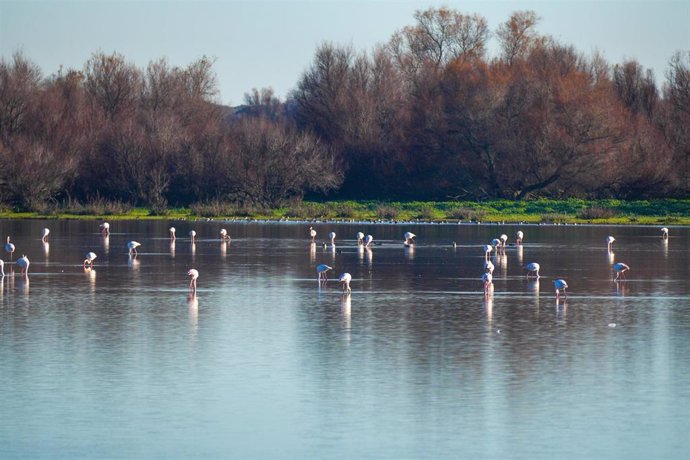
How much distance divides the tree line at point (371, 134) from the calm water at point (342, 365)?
1831 inches

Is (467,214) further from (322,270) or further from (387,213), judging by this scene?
(322,270)

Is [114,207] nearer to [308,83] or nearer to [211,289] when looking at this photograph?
[308,83]

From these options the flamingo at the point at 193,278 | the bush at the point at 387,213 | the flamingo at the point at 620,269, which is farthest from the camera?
the bush at the point at 387,213

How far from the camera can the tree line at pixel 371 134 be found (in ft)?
267

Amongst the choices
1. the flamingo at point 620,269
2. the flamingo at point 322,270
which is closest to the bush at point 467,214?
the flamingo at point 620,269

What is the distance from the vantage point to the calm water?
13.6m

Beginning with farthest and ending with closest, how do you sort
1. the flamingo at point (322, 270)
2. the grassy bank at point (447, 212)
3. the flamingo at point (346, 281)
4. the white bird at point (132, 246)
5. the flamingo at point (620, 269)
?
the grassy bank at point (447, 212)
the white bird at point (132, 246)
the flamingo at point (620, 269)
the flamingo at point (322, 270)
the flamingo at point (346, 281)

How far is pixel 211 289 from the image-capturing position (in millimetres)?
29750

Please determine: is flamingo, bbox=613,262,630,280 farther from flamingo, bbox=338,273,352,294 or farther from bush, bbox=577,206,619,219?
bush, bbox=577,206,619,219

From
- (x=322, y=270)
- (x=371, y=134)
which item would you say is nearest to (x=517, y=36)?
(x=371, y=134)

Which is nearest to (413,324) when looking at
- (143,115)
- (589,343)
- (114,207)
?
(589,343)

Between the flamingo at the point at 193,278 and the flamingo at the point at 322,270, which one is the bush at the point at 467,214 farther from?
the flamingo at the point at 193,278

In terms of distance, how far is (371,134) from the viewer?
9456 cm

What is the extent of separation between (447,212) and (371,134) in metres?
18.2
